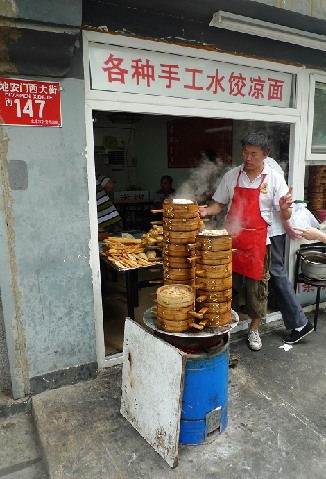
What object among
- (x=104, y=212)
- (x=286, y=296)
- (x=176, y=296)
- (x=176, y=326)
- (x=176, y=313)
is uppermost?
(x=104, y=212)

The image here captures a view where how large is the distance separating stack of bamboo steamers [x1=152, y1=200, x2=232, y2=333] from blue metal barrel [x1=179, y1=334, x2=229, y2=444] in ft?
A: 0.94

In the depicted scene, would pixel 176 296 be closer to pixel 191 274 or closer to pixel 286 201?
pixel 191 274

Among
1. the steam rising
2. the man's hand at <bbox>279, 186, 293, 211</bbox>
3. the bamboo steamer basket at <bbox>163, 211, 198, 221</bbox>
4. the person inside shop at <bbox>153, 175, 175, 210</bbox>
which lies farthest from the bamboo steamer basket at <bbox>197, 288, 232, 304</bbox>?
the person inside shop at <bbox>153, 175, 175, 210</bbox>

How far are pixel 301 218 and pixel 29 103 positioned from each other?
3624 millimetres

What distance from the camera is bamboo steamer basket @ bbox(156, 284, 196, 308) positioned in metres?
2.60

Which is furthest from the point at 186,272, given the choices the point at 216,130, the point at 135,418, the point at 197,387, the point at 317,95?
the point at 216,130

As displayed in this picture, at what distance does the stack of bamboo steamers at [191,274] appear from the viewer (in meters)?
2.65

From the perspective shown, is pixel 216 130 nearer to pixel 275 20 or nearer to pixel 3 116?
pixel 275 20

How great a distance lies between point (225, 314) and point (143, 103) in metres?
2.26

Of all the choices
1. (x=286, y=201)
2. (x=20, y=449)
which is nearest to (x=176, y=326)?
(x=20, y=449)

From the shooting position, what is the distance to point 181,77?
3.68 meters

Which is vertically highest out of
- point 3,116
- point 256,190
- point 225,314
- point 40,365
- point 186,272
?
point 3,116

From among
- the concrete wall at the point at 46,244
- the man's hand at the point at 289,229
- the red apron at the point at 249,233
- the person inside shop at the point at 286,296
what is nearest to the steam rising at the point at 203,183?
the man's hand at the point at 289,229

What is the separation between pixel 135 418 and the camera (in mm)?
2941
